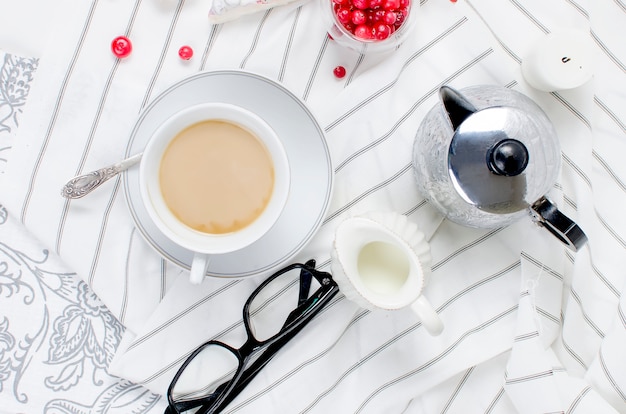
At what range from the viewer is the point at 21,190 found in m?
0.90

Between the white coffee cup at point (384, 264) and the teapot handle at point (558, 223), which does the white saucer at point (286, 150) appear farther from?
the teapot handle at point (558, 223)

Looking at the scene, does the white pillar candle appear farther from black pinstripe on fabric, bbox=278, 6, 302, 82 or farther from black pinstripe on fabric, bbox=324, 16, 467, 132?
black pinstripe on fabric, bbox=278, 6, 302, 82

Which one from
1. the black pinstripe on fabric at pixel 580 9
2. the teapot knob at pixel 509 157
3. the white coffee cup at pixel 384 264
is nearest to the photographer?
the teapot knob at pixel 509 157

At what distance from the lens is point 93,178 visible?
84 centimetres

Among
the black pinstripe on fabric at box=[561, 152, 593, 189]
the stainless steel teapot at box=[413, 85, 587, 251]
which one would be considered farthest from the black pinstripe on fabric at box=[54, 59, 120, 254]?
the black pinstripe on fabric at box=[561, 152, 593, 189]

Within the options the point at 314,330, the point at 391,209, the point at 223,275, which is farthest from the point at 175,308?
the point at 391,209

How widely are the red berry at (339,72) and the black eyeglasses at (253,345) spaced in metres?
0.29

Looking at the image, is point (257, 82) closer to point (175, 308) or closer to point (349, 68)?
point (349, 68)

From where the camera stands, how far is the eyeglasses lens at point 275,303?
0.92m

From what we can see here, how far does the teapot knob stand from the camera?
2.18 ft

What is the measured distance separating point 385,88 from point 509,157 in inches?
10.9

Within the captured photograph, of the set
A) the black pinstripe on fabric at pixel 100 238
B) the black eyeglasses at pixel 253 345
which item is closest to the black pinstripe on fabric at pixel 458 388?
the black eyeglasses at pixel 253 345

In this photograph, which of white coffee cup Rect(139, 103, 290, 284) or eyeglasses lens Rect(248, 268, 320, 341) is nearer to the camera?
white coffee cup Rect(139, 103, 290, 284)

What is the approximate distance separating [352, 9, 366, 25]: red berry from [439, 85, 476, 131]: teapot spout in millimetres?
219
